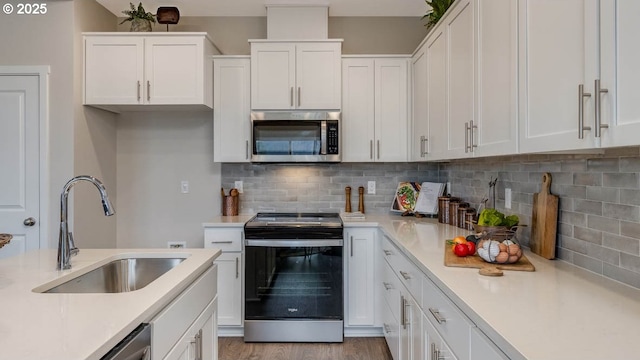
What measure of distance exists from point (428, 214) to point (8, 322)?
289cm

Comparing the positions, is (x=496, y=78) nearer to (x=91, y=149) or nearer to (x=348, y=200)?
(x=348, y=200)

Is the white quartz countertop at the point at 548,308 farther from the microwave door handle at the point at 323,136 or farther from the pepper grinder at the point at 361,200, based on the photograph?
the pepper grinder at the point at 361,200

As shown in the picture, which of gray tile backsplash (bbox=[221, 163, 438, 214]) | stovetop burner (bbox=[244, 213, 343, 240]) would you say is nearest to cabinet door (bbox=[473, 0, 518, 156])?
stovetop burner (bbox=[244, 213, 343, 240])

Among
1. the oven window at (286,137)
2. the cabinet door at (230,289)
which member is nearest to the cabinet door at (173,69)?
the oven window at (286,137)

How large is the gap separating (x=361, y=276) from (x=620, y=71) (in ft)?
7.57

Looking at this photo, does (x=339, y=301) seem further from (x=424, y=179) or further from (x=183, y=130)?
(x=183, y=130)

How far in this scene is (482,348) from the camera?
1106 mm

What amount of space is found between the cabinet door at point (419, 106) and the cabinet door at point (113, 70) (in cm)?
208

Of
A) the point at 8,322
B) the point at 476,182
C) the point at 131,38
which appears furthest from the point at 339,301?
the point at 131,38

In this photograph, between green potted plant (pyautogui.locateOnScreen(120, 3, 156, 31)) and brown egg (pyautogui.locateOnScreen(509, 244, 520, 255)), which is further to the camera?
green potted plant (pyautogui.locateOnScreen(120, 3, 156, 31))

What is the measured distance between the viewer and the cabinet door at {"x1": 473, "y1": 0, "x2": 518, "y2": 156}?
1605mm

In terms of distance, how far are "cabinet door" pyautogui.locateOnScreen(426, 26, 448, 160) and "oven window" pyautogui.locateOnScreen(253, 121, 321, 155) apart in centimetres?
86

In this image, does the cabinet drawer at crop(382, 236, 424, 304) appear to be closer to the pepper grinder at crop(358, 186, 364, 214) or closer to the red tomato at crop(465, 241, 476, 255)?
the red tomato at crop(465, 241, 476, 255)

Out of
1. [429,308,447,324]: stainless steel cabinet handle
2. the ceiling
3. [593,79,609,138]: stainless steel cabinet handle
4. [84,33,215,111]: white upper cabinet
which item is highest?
the ceiling
